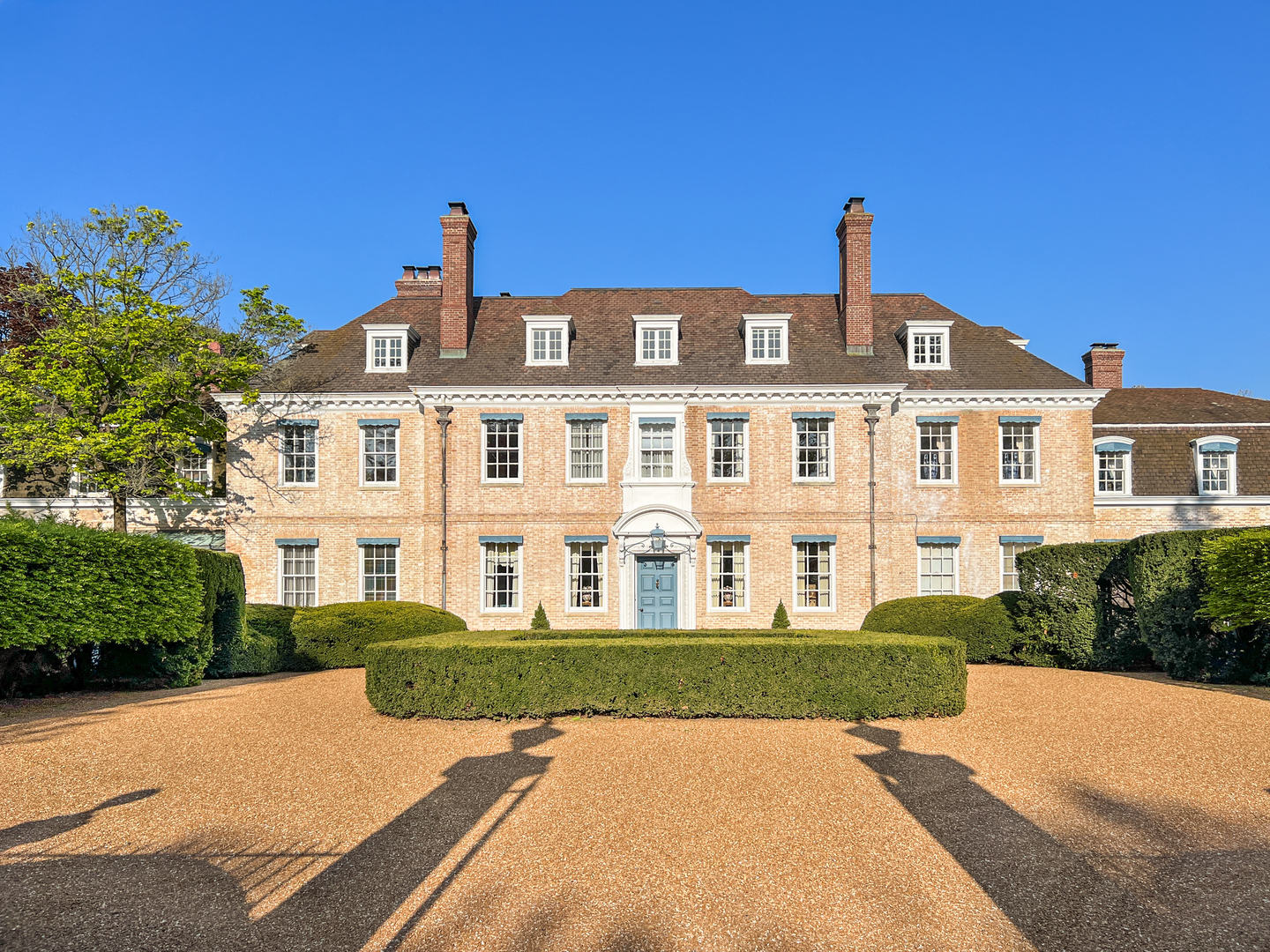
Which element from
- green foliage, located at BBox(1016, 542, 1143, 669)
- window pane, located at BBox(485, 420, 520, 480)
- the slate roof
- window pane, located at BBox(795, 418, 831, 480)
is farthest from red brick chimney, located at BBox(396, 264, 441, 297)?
green foliage, located at BBox(1016, 542, 1143, 669)

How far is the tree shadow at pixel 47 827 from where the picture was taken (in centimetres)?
724

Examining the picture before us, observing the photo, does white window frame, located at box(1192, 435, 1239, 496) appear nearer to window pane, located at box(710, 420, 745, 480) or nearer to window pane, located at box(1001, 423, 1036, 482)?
window pane, located at box(1001, 423, 1036, 482)

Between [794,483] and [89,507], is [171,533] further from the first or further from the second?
[794,483]

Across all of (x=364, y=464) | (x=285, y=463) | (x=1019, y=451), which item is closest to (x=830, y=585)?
(x=1019, y=451)

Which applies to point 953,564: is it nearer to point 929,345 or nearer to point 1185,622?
point 929,345

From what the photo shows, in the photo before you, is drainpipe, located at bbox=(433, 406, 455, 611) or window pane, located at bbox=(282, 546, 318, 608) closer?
drainpipe, located at bbox=(433, 406, 455, 611)

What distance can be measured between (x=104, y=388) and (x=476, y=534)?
11.2 meters

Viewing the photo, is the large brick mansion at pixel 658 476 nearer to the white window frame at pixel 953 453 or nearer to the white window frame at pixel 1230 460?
the white window frame at pixel 953 453

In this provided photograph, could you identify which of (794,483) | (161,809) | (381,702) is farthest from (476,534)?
(161,809)

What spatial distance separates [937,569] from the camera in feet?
76.4

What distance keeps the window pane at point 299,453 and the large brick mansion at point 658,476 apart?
0.25 ft

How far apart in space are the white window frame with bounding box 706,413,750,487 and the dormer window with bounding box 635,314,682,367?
2.54 meters

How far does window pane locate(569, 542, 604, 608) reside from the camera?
23000 mm

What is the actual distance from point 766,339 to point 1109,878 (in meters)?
19.2
